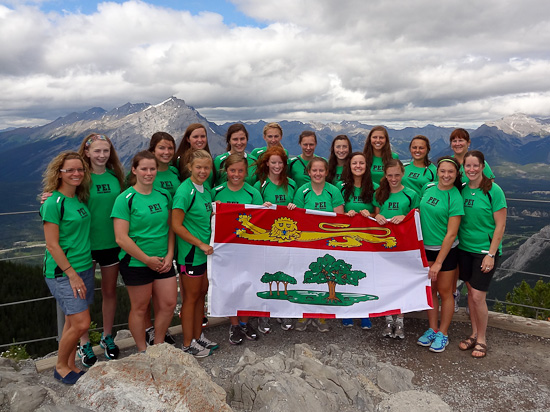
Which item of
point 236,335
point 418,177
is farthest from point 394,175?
point 236,335

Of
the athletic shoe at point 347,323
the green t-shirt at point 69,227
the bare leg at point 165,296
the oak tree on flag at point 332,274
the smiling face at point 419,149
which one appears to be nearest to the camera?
the green t-shirt at point 69,227

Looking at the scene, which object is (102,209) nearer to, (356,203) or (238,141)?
(238,141)

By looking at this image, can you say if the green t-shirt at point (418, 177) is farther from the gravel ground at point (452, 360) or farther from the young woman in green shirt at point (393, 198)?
Result: the gravel ground at point (452, 360)

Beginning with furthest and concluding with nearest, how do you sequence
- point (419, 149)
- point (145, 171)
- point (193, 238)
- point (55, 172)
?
point (419, 149), point (193, 238), point (145, 171), point (55, 172)

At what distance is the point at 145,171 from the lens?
495 cm

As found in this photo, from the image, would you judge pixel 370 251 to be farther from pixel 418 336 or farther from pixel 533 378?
pixel 533 378

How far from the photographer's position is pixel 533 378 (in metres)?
5.54

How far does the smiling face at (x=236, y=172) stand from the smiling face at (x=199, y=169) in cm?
35

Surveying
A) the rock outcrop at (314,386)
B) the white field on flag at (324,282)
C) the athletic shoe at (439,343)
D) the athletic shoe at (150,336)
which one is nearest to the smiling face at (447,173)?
the white field on flag at (324,282)

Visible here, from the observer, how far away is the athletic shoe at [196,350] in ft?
19.4

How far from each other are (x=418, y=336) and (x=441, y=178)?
2.73 meters

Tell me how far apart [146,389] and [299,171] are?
437 centimetres

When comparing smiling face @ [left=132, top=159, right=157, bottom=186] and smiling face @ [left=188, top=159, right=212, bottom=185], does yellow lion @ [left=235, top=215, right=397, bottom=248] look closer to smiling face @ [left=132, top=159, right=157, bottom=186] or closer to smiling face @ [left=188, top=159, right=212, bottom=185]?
smiling face @ [left=188, top=159, right=212, bottom=185]

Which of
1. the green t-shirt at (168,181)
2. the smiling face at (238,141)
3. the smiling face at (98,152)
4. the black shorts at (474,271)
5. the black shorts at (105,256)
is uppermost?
the smiling face at (238,141)
